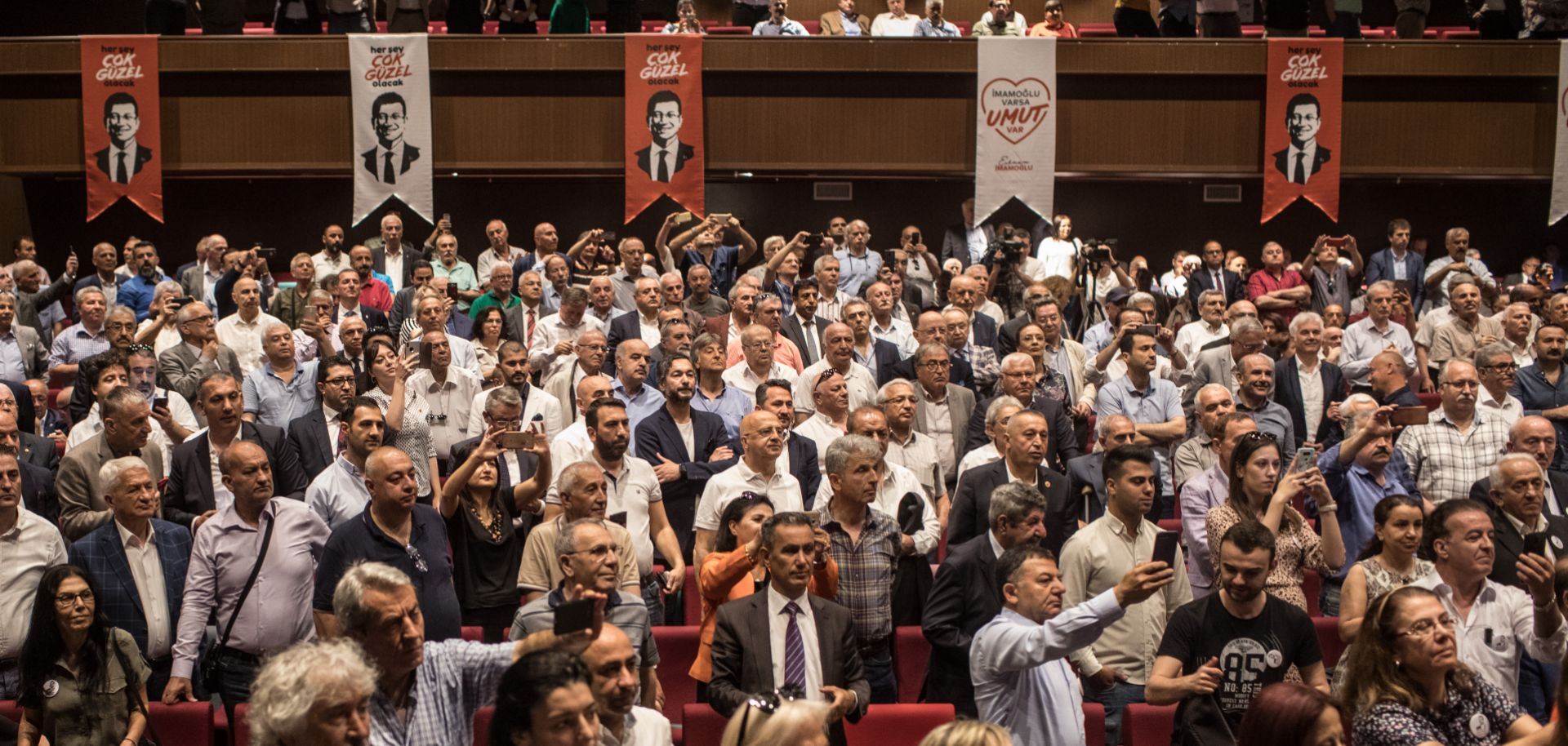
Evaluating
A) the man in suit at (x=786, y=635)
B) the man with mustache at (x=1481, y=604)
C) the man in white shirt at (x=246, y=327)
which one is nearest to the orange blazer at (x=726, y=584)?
the man in suit at (x=786, y=635)

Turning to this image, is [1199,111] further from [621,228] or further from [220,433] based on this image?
[220,433]

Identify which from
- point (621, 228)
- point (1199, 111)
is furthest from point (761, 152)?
point (1199, 111)

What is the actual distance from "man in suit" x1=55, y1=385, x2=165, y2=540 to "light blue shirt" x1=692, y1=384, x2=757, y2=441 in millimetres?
2207

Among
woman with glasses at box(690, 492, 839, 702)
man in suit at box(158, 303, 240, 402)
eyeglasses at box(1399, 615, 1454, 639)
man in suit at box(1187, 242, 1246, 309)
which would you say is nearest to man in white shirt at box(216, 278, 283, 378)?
man in suit at box(158, 303, 240, 402)

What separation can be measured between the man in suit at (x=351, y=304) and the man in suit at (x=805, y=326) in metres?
2.23

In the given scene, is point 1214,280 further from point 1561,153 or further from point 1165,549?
point 1165,549

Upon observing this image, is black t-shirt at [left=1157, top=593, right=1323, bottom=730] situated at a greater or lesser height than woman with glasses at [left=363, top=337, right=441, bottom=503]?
lesser

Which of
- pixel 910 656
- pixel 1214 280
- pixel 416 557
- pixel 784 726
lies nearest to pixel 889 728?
pixel 910 656

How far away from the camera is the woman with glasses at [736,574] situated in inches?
167

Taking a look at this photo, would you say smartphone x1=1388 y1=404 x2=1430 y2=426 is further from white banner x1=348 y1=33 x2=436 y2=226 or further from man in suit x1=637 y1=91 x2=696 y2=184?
white banner x1=348 y1=33 x2=436 y2=226

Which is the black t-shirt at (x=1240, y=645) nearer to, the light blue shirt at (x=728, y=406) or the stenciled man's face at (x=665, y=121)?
the light blue shirt at (x=728, y=406)

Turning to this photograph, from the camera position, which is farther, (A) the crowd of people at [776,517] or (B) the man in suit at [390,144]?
(B) the man in suit at [390,144]

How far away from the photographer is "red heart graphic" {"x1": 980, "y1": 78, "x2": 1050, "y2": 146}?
1134cm

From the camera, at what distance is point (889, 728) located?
13.2 ft
